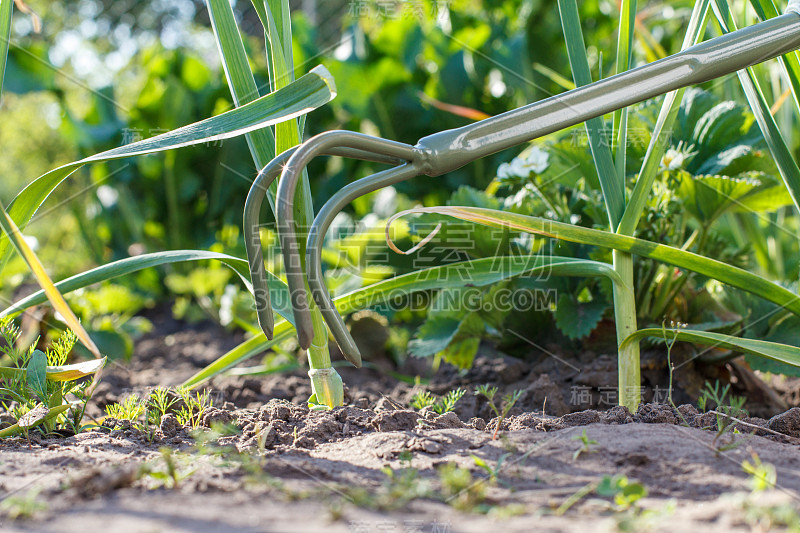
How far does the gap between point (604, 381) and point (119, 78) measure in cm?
370

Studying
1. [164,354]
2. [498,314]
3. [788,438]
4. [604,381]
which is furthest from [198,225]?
[788,438]

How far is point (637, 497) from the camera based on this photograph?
60 cm

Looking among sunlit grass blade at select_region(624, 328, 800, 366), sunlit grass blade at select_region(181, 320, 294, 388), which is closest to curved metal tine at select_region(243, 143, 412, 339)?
sunlit grass blade at select_region(181, 320, 294, 388)

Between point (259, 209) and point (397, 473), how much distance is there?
1.19 feet

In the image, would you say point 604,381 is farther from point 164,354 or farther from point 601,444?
point 164,354

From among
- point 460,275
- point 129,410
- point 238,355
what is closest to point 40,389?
point 129,410

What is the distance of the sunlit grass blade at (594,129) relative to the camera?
1.02 m

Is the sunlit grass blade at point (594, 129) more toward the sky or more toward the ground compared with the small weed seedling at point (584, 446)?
more toward the sky

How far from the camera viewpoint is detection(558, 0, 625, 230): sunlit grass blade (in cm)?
102

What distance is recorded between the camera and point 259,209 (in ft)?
2.57

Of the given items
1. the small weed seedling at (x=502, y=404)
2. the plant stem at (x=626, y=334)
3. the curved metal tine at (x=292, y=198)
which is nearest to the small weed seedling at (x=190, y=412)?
the curved metal tine at (x=292, y=198)

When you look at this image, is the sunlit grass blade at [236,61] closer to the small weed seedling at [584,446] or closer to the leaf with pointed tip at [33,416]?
the leaf with pointed tip at [33,416]

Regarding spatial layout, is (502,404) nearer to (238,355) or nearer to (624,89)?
(238,355)

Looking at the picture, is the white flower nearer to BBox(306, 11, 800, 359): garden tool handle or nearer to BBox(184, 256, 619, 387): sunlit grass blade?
BBox(184, 256, 619, 387): sunlit grass blade
